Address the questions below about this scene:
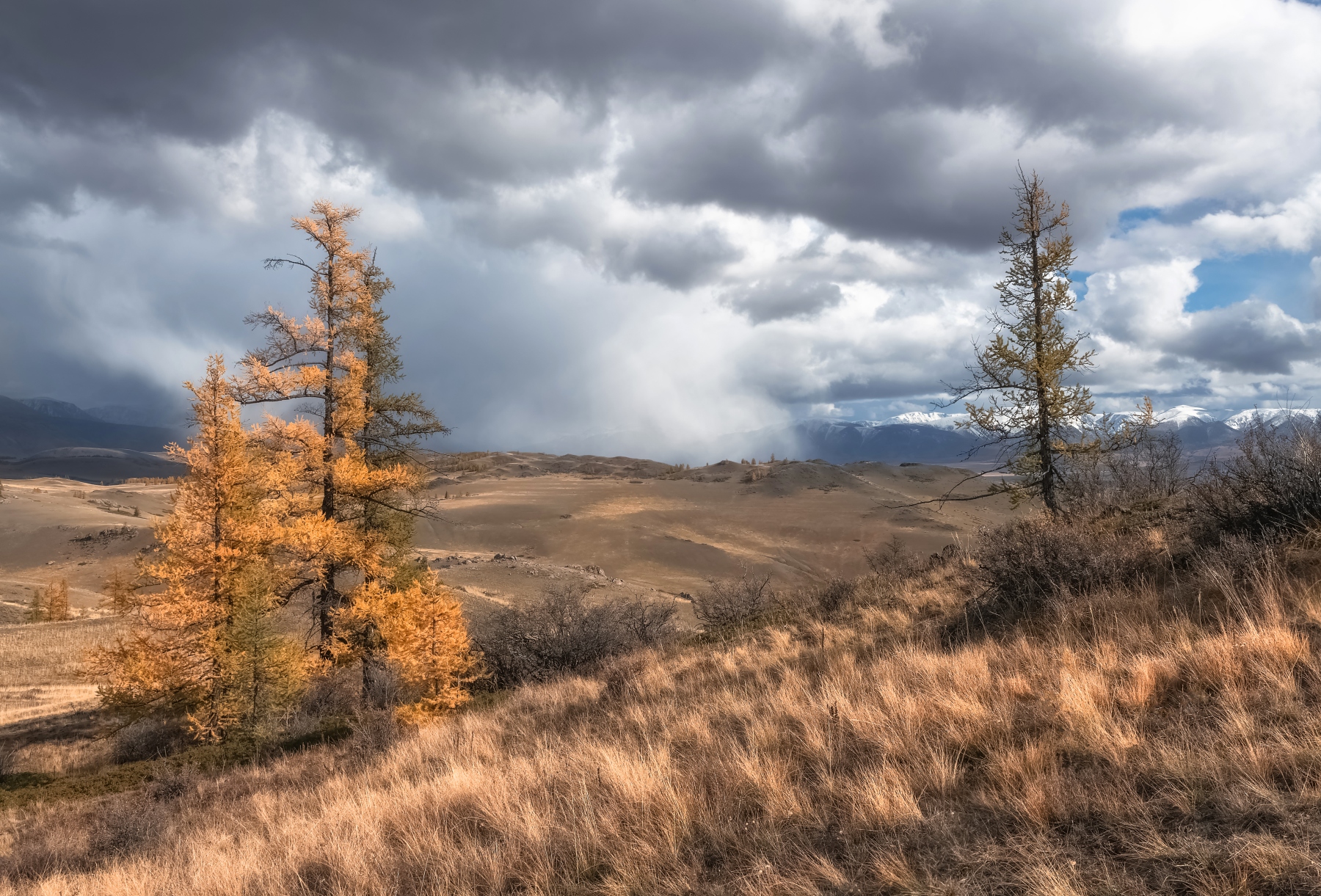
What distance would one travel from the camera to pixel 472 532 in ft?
207

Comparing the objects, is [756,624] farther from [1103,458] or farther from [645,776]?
[1103,458]

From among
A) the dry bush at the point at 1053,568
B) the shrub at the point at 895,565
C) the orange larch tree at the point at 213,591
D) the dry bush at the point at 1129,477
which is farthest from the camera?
the shrub at the point at 895,565

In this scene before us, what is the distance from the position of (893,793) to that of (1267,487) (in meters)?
7.47

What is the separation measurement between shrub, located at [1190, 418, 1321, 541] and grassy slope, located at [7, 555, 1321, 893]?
1.74m

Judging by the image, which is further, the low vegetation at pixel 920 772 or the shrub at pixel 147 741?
the shrub at pixel 147 741

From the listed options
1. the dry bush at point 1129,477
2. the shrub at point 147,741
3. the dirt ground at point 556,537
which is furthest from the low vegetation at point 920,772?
the dirt ground at point 556,537

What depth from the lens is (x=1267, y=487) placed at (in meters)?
7.91

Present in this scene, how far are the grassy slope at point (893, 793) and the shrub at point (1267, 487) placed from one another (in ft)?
5.72

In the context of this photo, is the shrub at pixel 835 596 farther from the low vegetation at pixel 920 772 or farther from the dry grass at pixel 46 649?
the dry grass at pixel 46 649

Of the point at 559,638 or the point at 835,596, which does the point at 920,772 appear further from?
the point at 559,638

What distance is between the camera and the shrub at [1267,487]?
24.6 feet

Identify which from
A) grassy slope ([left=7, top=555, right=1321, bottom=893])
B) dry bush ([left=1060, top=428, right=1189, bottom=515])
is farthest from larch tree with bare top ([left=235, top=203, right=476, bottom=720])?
dry bush ([left=1060, top=428, right=1189, bottom=515])

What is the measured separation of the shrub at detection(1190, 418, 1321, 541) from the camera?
751 centimetres

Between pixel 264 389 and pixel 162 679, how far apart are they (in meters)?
7.11
